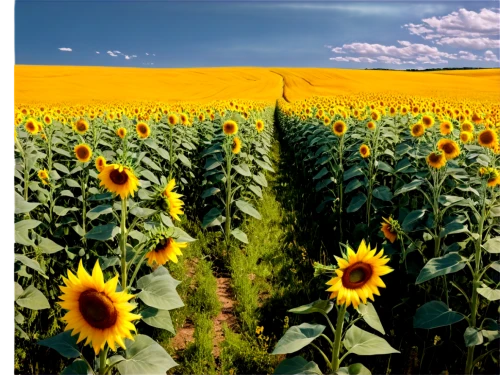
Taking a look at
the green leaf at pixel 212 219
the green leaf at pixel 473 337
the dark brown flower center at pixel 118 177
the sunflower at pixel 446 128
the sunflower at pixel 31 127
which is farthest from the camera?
the green leaf at pixel 212 219

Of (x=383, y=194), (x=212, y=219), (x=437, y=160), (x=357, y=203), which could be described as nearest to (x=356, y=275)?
(x=437, y=160)

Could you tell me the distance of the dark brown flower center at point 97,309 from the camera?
1804mm

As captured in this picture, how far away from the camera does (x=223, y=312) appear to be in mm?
4133

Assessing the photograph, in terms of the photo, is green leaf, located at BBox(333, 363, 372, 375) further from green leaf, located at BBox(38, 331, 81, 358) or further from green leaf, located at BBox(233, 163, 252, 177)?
green leaf, located at BBox(233, 163, 252, 177)

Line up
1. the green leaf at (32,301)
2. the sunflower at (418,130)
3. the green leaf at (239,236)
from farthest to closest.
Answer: the green leaf at (239,236) < the sunflower at (418,130) < the green leaf at (32,301)

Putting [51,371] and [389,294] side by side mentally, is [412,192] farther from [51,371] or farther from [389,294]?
[51,371]

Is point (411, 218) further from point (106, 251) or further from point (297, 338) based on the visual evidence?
point (106, 251)

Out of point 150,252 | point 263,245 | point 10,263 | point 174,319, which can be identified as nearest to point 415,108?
point 263,245

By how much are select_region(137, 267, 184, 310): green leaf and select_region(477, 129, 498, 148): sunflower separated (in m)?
3.18

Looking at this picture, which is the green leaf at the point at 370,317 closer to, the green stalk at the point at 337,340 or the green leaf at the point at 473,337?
the green stalk at the point at 337,340

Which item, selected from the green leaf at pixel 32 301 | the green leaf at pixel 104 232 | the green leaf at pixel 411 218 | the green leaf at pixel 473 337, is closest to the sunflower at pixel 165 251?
the green leaf at pixel 104 232

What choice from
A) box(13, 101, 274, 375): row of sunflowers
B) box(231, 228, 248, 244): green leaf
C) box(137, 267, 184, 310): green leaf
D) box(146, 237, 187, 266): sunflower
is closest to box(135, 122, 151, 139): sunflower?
box(13, 101, 274, 375): row of sunflowers

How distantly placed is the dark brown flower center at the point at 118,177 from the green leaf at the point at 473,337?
2.47 metres

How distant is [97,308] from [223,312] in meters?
2.46
